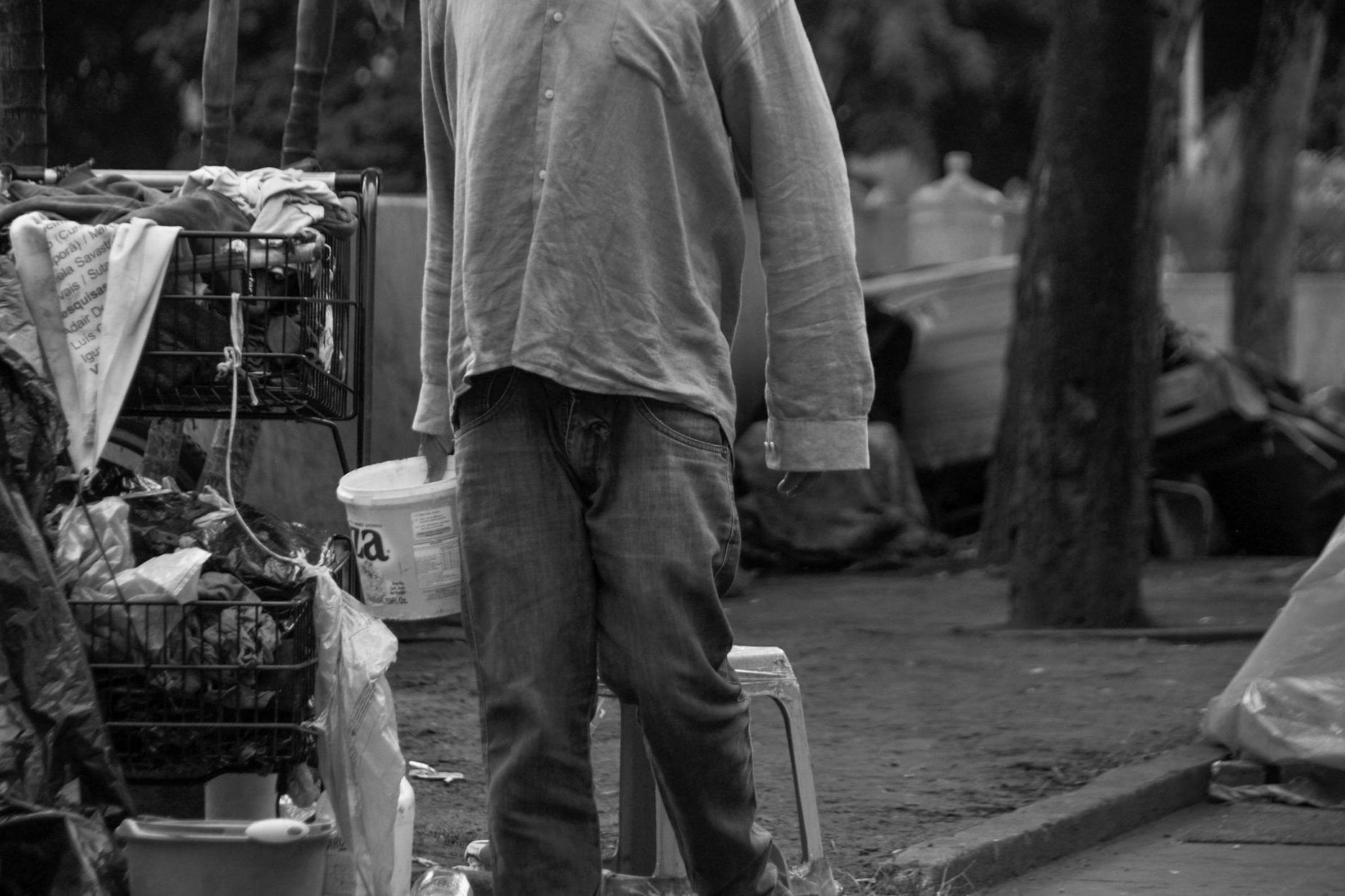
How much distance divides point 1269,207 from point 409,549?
1473cm

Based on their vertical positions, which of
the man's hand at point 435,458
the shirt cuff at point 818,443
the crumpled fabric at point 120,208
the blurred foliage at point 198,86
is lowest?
the man's hand at point 435,458

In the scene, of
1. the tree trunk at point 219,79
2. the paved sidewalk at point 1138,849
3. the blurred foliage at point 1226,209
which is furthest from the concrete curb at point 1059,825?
the blurred foliage at point 1226,209

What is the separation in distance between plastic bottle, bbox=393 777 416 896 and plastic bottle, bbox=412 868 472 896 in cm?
3

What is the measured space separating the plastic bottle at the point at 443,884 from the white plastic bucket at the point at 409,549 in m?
0.51

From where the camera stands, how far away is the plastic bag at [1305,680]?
15.9ft

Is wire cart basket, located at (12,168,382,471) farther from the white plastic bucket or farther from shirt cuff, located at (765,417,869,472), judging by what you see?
shirt cuff, located at (765,417,869,472)

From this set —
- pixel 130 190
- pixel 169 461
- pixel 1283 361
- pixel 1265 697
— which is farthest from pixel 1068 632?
pixel 1283 361

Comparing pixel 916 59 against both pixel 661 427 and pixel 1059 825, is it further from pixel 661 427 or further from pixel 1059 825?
pixel 661 427

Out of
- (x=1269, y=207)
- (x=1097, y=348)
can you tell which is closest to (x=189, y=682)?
(x=1097, y=348)

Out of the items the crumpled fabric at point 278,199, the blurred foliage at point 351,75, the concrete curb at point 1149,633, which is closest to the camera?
the crumpled fabric at point 278,199

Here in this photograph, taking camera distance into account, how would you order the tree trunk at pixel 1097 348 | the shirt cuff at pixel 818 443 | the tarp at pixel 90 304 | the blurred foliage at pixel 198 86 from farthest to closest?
the blurred foliage at pixel 198 86
the tree trunk at pixel 1097 348
the tarp at pixel 90 304
the shirt cuff at pixel 818 443

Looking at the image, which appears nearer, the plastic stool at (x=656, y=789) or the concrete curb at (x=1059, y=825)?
the plastic stool at (x=656, y=789)

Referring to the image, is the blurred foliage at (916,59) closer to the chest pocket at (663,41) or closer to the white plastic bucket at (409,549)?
the white plastic bucket at (409,549)

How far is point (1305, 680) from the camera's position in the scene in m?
4.91
